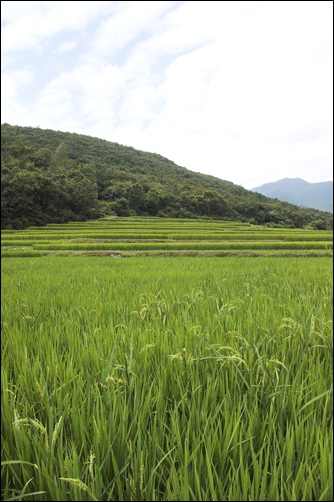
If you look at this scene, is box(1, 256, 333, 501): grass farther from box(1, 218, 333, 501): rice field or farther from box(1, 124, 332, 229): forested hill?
box(1, 124, 332, 229): forested hill

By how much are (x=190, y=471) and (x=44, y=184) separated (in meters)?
41.1

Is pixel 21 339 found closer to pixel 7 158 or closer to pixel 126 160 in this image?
pixel 7 158

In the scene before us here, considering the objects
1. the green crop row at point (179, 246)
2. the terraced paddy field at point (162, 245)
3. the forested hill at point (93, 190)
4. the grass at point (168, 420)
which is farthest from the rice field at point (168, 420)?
the forested hill at point (93, 190)

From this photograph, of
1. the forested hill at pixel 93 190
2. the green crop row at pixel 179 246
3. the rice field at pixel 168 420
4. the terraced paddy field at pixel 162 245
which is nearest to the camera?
the rice field at pixel 168 420

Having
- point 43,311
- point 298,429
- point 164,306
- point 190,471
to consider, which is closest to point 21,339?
point 43,311

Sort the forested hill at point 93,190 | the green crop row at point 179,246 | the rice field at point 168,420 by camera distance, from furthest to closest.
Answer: the forested hill at point 93,190
the green crop row at point 179,246
the rice field at point 168,420

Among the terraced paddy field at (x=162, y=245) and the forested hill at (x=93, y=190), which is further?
the forested hill at (x=93, y=190)

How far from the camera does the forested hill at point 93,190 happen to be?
1399 inches

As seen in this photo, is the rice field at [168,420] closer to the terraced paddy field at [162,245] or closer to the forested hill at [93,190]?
the terraced paddy field at [162,245]

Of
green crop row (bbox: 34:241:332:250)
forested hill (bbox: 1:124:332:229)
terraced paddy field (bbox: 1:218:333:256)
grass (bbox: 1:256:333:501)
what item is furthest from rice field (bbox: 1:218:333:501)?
forested hill (bbox: 1:124:332:229)

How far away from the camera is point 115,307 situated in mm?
3238

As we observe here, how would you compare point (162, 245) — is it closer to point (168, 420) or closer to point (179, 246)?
point (179, 246)

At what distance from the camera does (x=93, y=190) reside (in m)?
51.1

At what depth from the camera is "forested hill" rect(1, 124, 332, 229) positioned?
3553cm
